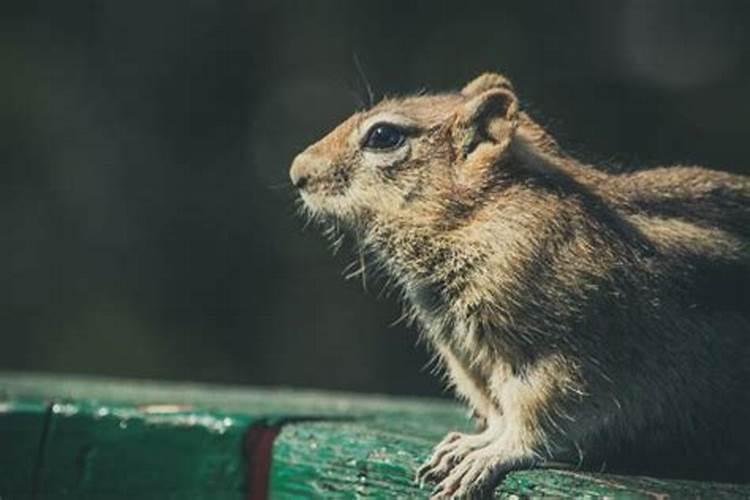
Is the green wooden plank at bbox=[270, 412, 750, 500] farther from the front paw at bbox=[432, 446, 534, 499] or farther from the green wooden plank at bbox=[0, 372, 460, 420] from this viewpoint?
the green wooden plank at bbox=[0, 372, 460, 420]

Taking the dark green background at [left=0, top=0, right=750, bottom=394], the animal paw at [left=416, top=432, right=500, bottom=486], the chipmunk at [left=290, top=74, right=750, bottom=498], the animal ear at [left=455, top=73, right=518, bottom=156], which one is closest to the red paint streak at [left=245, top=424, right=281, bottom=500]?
the chipmunk at [left=290, top=74, right=750, bottom=498]

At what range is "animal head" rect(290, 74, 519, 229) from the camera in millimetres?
3191

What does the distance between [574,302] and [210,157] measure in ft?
26.3

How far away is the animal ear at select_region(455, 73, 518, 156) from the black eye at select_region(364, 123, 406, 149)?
0.14 meters

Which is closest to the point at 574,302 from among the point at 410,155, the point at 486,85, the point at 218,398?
the point at 410,155

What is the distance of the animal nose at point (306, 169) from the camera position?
344 cm

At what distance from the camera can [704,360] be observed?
2885mm

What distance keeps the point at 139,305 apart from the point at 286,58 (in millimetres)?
1769

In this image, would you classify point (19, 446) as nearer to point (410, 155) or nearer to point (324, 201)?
point (324, 201)

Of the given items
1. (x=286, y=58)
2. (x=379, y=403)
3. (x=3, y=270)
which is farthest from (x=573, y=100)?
(x=379, y=403)

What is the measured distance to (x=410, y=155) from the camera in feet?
11.0

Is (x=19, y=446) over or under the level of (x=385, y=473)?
over

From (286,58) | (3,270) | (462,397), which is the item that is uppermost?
(286,58)

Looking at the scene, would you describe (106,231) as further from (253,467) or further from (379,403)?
(253,467)
